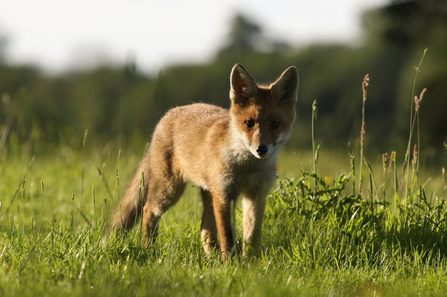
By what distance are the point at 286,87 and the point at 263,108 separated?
36 cm

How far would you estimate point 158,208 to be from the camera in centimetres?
415

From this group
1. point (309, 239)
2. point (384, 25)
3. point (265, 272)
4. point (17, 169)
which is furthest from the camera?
point (384, 25)

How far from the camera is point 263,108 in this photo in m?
3.64

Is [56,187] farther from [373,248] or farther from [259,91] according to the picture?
[373,248]

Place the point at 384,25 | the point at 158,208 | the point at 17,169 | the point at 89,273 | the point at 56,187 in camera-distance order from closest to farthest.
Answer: the point at 89,273, the point at 158,208, the point at 56,187, the point at 17,169, the point at 384,25

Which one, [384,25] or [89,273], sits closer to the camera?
[89,273]

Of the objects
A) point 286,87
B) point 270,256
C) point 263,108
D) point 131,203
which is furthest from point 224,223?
point 286,87

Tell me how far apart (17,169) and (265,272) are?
5.24 m

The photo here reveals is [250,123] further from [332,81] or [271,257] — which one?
[332,81]

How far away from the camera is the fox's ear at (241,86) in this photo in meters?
3.67

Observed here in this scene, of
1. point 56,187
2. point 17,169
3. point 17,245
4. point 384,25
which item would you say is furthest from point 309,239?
point 384,25

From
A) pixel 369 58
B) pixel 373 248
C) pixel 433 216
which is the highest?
pixel 369 58

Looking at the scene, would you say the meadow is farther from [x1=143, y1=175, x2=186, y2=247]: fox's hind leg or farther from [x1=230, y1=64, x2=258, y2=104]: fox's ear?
[x1=230, y1=64, x2=258, y2=104]: fox's ear

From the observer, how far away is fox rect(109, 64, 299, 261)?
11.7 ft
